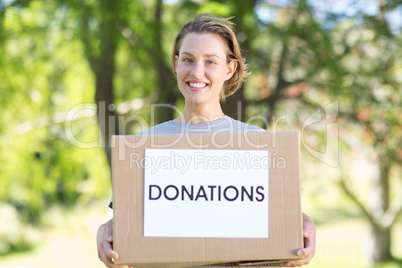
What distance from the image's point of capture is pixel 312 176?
6223mm

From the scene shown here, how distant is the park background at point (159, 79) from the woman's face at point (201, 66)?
2024mm

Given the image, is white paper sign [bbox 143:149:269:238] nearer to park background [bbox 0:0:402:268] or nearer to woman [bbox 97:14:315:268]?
woman [bbox 97:14:315:268]

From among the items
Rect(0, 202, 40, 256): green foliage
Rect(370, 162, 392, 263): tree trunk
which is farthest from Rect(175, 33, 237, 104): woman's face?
Rect(0, 202, 40, 256): green foliage

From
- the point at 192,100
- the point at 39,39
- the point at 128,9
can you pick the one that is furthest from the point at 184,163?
the point at 39,39

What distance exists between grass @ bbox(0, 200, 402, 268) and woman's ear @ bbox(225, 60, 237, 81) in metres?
6.23

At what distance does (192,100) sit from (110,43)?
2.96 meters

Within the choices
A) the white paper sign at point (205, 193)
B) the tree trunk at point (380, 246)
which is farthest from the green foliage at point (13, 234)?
the white paper sign at point (205, 193)

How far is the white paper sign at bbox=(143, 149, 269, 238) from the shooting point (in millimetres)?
1493

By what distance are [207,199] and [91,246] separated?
1080 centimetres

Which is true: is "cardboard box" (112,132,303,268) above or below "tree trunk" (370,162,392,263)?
above

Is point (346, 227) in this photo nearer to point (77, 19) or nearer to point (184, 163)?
point (77, 19)

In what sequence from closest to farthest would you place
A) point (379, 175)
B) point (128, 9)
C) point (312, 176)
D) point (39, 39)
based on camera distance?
point (128, 9) < point (39, 39) < point (312, 176) < point (379, 175)

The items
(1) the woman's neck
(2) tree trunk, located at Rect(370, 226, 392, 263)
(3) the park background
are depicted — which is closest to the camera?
(1) the woman's neck

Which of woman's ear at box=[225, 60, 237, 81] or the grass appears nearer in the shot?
woman's ear at box=[225, 60, 237, 81]
